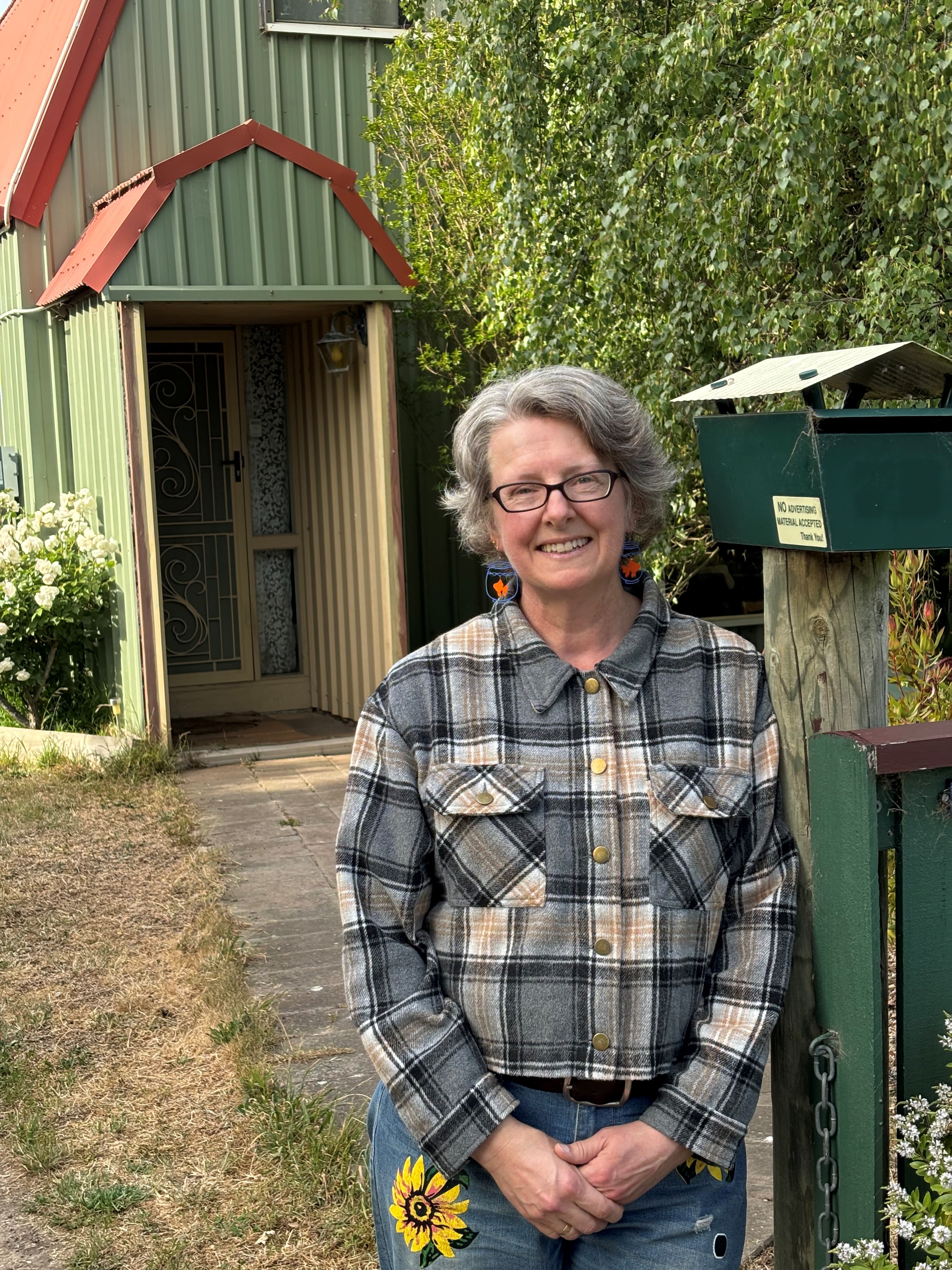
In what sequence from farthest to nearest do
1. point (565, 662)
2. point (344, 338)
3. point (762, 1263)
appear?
point (344, 338) < point (762, 1263) < point (565, 662)

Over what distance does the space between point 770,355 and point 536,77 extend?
1.81 m

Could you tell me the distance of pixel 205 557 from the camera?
1056 cm

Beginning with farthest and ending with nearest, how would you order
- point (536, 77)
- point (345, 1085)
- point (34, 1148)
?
point (536, 77) → point (345, 1085) → point (34, 1148)

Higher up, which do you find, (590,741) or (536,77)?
(536,77)

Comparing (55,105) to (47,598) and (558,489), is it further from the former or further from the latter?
(558,489)

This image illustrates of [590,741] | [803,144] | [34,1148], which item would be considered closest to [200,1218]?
[34,1148]

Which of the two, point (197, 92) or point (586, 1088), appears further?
point (197, 92)

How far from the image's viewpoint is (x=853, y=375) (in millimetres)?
2221

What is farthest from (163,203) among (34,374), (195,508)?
(195,508)

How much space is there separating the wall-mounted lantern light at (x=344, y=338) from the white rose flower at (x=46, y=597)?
2.36m

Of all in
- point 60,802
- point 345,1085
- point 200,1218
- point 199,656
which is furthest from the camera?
point 199,656

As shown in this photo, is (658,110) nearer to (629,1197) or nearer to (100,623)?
(629,1197)

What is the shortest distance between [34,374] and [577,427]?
861cm

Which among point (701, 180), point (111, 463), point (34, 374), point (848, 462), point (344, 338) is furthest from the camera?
point (34, 374)
